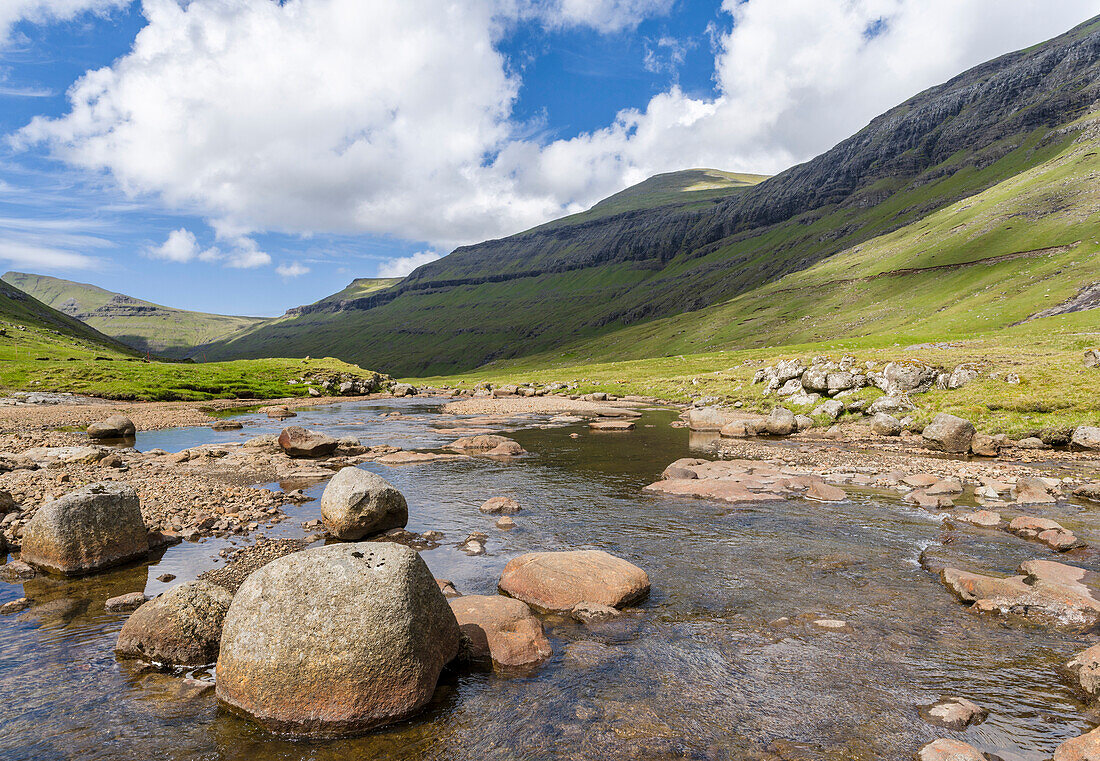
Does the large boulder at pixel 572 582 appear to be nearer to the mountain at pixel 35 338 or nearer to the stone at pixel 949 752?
the stone at pixel 949 752

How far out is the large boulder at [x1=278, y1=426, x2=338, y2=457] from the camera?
1486 inches

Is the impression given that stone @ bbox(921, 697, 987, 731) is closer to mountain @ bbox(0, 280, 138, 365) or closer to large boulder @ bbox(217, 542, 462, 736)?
large boulder @ bbox(217, 542, 462, 736)

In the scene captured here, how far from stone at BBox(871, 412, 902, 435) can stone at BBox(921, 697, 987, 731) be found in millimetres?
38111

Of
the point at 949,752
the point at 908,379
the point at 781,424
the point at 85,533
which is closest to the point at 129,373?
A: the point at 85,533

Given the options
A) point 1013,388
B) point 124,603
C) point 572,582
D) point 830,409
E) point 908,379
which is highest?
point 908,379

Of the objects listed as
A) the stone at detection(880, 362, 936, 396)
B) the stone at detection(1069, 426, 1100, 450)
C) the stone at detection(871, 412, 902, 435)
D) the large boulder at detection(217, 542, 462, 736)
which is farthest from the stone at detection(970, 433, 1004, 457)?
the large boulder at detection(217, 542, 462, 736)

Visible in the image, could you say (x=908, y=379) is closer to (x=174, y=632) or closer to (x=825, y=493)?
(x=825, y=493)

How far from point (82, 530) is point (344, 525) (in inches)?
322

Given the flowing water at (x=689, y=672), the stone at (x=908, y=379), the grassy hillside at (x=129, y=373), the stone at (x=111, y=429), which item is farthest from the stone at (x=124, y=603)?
the grassy hillside at (x=129, y=373)

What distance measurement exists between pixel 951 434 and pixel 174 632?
44427 mm

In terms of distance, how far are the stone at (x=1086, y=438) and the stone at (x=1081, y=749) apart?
37.6m

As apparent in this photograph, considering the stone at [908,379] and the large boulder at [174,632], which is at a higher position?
the stone at [908,379]

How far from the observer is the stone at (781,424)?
47719mm

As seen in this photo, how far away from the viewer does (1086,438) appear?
3491cm
